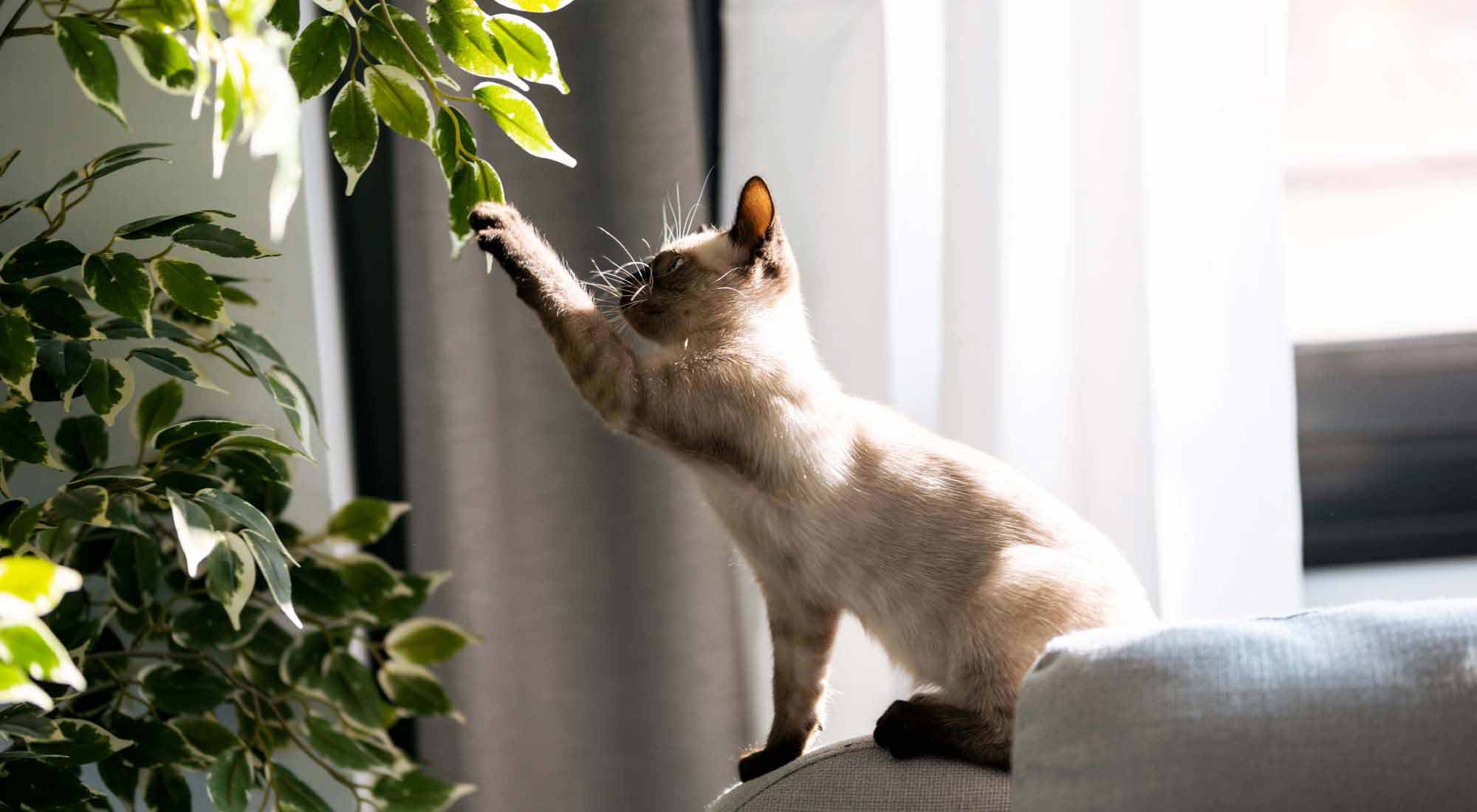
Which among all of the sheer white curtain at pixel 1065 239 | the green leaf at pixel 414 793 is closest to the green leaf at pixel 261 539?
the green leaf at pixel 414 793

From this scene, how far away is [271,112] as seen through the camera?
521 mm

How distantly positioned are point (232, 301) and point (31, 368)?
0.38 meters

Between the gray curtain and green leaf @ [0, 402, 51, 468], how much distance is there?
50cm

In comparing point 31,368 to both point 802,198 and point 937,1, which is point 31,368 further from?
point 937,1

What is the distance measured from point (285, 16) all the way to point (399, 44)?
0.25 feet

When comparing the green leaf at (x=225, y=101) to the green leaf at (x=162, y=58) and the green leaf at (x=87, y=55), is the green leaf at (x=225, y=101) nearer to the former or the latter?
the green leaf at (x=162, y=58)

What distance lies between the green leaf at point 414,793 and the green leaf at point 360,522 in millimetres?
273

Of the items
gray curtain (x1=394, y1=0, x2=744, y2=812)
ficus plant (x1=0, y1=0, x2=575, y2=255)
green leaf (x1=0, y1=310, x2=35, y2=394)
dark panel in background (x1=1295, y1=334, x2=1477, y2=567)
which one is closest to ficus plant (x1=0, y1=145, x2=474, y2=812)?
green leaf (x1=0, y1=310, x2=35, y2=394)

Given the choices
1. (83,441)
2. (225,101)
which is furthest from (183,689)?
(225,101)

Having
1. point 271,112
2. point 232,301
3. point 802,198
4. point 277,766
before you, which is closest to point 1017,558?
point 271,112

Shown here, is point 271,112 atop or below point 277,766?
atop

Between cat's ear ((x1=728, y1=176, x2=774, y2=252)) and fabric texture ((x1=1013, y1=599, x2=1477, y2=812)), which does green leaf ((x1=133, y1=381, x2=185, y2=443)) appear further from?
fabric texture ((x1=1013, y1=599, x2=1477, y2=812))

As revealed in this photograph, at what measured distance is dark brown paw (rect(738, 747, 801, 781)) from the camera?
0.85 m

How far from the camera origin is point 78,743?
0.99 m
